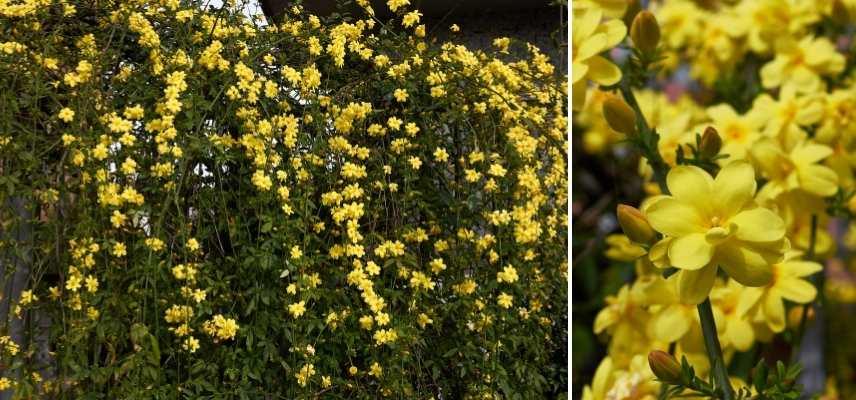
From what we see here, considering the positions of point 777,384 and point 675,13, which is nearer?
point 777,384

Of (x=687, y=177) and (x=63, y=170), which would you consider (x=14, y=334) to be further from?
(x=687, y=177)

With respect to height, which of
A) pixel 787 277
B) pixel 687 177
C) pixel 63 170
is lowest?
pixel 63 170

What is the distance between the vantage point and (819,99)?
1.95 ft

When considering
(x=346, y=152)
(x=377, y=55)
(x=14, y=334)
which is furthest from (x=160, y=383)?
(x=377, y=55)

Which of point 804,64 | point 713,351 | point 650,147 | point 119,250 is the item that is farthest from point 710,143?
point 119,250

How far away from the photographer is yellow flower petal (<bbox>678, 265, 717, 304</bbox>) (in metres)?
0.31

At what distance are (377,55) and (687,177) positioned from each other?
1.42 meters

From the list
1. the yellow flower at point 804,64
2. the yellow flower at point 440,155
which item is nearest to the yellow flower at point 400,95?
the yellow flower at point 440,155

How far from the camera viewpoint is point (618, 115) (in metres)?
0.40

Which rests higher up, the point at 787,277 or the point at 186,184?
the point at 787,277

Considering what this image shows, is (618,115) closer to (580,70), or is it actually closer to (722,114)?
(580,70)

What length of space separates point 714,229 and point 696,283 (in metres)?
0.02

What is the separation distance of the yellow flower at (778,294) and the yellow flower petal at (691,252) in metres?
0.18

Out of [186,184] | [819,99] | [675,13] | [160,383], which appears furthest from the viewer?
[186,184]
